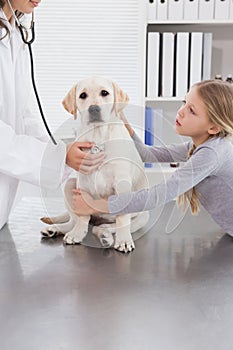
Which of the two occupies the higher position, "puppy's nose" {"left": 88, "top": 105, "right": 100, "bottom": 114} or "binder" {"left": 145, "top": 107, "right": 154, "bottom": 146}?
"puppy's nose" {"left": 88, "top": 105, "right": 100, "bottom": 114}

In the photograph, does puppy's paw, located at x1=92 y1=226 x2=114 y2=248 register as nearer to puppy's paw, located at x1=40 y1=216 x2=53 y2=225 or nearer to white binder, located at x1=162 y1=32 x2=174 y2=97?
puppy's paw, located at x1=40 y1=216 x2=53 y2=225

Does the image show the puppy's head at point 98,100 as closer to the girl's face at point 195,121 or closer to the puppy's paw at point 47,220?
the girl's face at point 195,121

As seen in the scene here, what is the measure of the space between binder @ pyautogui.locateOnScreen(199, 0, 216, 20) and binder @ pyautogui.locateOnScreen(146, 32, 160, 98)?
266 millimetres

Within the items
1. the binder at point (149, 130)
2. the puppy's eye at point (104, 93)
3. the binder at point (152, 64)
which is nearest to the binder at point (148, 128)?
the binder at point (149, 130)

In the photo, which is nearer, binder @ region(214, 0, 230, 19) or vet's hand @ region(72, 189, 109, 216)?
vet's hand @ region(72, 189, 109, 216)

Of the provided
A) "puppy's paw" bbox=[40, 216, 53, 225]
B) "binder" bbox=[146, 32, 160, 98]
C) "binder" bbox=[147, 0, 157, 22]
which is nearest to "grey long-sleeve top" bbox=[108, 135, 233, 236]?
"puppy's paw" bbox=[40, 216, 53, 225]

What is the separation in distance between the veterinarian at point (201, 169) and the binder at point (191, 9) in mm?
1504

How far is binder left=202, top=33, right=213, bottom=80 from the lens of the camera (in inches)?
103

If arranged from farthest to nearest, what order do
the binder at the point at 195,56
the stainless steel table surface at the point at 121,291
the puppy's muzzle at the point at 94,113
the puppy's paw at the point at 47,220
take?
the binder at the point at 195,56 → the puppy's paw at the point at 47,220 → the puppy's muzzle at the point at 94,113 → the stainless steel table surface at the point at 121,291

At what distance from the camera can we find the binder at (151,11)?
2611mm

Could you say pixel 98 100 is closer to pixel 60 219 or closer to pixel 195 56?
pixel 60 219

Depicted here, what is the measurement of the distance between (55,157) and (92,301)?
370 millimetres

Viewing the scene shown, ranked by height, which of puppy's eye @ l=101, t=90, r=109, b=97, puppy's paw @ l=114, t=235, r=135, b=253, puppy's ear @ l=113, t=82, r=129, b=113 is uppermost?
puppy's eye @ l=101, t=90, r=109, b=97

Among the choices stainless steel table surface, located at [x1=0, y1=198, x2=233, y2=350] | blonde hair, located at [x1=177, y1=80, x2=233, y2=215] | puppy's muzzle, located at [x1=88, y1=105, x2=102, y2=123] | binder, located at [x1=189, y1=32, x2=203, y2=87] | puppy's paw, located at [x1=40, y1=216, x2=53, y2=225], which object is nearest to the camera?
stainless steel table surface, located at [x1=0, y1=198, x2=233, y2=350]
